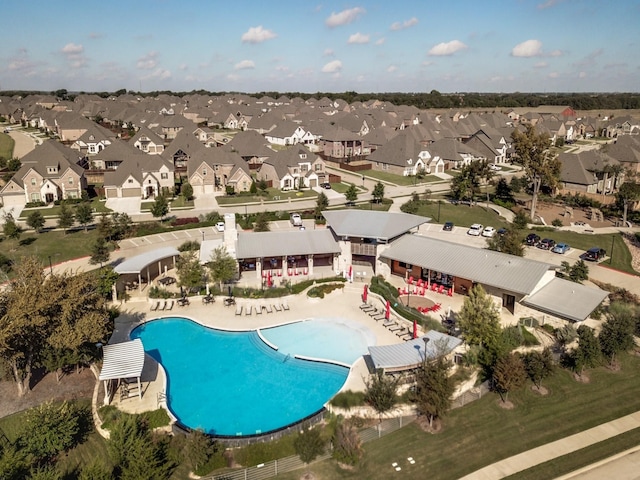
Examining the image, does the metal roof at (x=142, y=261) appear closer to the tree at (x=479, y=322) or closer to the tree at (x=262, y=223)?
the tree at (x=262, y=223)

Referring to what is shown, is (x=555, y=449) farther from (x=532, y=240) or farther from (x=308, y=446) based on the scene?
(x=532, y=240)

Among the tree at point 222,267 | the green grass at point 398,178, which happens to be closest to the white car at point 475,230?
the green grass at point 398,178

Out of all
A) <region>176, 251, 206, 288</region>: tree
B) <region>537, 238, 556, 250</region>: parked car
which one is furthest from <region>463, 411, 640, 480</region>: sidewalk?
<region>537, 238, 556, 250</region>: parked car

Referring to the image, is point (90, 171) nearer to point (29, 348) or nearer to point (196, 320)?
point (196, 320)

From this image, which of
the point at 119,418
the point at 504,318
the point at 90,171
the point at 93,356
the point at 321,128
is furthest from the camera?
the point at 321,128

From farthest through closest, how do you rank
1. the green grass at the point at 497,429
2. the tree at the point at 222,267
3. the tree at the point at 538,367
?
1. the tree at the point at 222,267
2. the tree at the point at 538,367
3. the green grass at the point at 497,429

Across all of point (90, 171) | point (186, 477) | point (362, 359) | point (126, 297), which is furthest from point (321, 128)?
point (186, 477)

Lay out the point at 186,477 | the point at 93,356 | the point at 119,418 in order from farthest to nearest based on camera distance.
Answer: the point at 93,356 → the point at 119,418 → the point at 186,477
